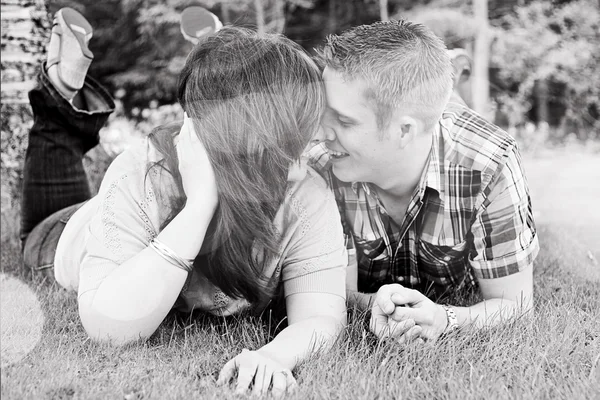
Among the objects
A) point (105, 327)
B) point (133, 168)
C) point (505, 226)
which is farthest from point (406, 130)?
point (105, 327)

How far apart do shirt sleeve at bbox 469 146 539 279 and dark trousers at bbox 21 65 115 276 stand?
6.55 feet

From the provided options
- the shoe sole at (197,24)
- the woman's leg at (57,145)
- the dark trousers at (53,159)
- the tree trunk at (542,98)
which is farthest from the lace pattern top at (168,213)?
the tree trunk at (542,98)

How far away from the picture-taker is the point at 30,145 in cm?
338

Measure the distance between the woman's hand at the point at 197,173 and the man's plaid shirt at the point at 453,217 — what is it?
0.72 meters

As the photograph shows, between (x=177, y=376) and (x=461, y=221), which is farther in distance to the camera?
(x=461, y=221)

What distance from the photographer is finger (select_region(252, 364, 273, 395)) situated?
75.2 inches

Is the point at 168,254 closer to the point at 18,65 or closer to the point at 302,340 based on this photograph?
the point at 302,340

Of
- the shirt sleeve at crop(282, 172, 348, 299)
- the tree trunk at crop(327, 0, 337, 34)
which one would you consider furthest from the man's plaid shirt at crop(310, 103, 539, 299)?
the tree trunk at crop(327, 0, 337, 34)

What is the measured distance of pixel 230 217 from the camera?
2.18 meters

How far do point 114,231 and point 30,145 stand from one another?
1.48 meters

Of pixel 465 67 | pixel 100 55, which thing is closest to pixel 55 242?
pixel 465 67

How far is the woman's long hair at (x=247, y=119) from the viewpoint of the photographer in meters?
2.11

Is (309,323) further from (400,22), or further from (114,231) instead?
(400,22)

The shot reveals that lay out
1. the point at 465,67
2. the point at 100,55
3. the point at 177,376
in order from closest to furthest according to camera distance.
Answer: the point at 177,376, the point at 465,67, the point at 100,55
